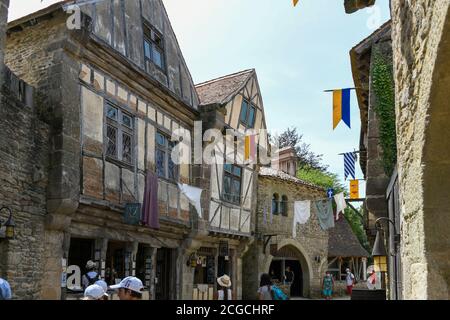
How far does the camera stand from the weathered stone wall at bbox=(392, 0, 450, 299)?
9.48ft

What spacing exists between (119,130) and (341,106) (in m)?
4.87

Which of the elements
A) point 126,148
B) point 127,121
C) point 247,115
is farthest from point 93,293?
point 247,115

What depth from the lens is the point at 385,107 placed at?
8.70m

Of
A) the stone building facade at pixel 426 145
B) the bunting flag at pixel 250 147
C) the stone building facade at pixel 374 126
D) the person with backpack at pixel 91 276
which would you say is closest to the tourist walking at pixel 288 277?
the bunting flag at pixel 250 147

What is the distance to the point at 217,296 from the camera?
52.4ft

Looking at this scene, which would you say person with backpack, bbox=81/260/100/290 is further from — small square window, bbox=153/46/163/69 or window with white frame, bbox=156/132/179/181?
small square window, bbox=153/46/163/69

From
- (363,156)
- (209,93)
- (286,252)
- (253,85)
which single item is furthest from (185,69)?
(286,252)

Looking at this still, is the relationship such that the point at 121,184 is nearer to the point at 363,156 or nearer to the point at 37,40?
the point at 37,40

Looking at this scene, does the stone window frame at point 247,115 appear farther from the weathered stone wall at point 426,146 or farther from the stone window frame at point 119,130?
the weathered stone wall at point 426,146

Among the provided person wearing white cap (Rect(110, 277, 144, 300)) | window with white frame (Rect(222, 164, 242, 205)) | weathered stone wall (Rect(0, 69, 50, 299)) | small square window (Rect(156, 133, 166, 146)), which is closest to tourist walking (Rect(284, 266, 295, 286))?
window with white frame (Rect(222, 164, 242, 205))

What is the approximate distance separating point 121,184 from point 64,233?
1.83m

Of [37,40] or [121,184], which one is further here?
[121,184]

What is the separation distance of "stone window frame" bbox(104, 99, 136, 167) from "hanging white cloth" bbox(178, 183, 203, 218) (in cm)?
213

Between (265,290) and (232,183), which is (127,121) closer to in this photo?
(265,290)
